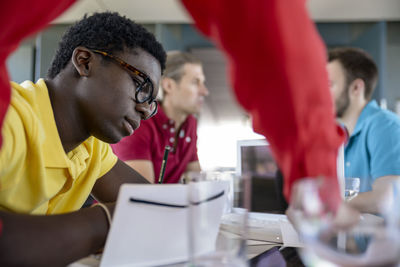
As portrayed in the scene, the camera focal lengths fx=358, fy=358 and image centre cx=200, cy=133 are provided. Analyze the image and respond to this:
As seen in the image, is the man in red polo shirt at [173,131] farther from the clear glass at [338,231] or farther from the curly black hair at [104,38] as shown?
the clear glass at [338,231]

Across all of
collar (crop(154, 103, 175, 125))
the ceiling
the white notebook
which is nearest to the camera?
the white notebook

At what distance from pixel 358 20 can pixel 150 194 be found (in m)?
3.82

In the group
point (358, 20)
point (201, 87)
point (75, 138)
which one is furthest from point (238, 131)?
point (75, 138)

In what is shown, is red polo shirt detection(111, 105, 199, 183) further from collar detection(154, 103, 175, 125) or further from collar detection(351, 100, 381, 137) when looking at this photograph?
collar detection(351, 100, 381, 137)

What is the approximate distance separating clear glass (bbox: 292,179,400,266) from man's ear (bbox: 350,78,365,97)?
167 cm

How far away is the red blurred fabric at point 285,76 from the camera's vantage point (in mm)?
361

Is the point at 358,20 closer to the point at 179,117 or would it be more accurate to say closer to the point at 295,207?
the point at 179,117

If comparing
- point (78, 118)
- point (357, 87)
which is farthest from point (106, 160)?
point (357, 87)

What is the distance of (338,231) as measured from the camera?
0.32 m

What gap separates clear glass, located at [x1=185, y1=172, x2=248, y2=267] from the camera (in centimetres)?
40

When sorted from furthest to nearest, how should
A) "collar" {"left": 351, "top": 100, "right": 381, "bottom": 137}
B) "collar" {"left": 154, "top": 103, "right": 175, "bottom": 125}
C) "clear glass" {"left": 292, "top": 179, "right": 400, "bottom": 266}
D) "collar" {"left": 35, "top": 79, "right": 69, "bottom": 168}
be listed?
"collar" {"left": 154, "top": 103, "right": 175, "bottom": 125}
"collar" {"left": 351, "top": 100, "right": 381, "bottom": 137}
"collar" {"left": 35, "top": 79, "right": 69, "bottom": 168}
"clear glass" {"left": 292, "top": 179, "right": 400, "bottom": 266}

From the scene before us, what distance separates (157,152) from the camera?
1.78 m

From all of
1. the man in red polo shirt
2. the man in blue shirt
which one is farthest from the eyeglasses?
the man in red polo shirt

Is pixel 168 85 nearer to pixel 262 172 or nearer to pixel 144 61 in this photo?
pixel 262 172
